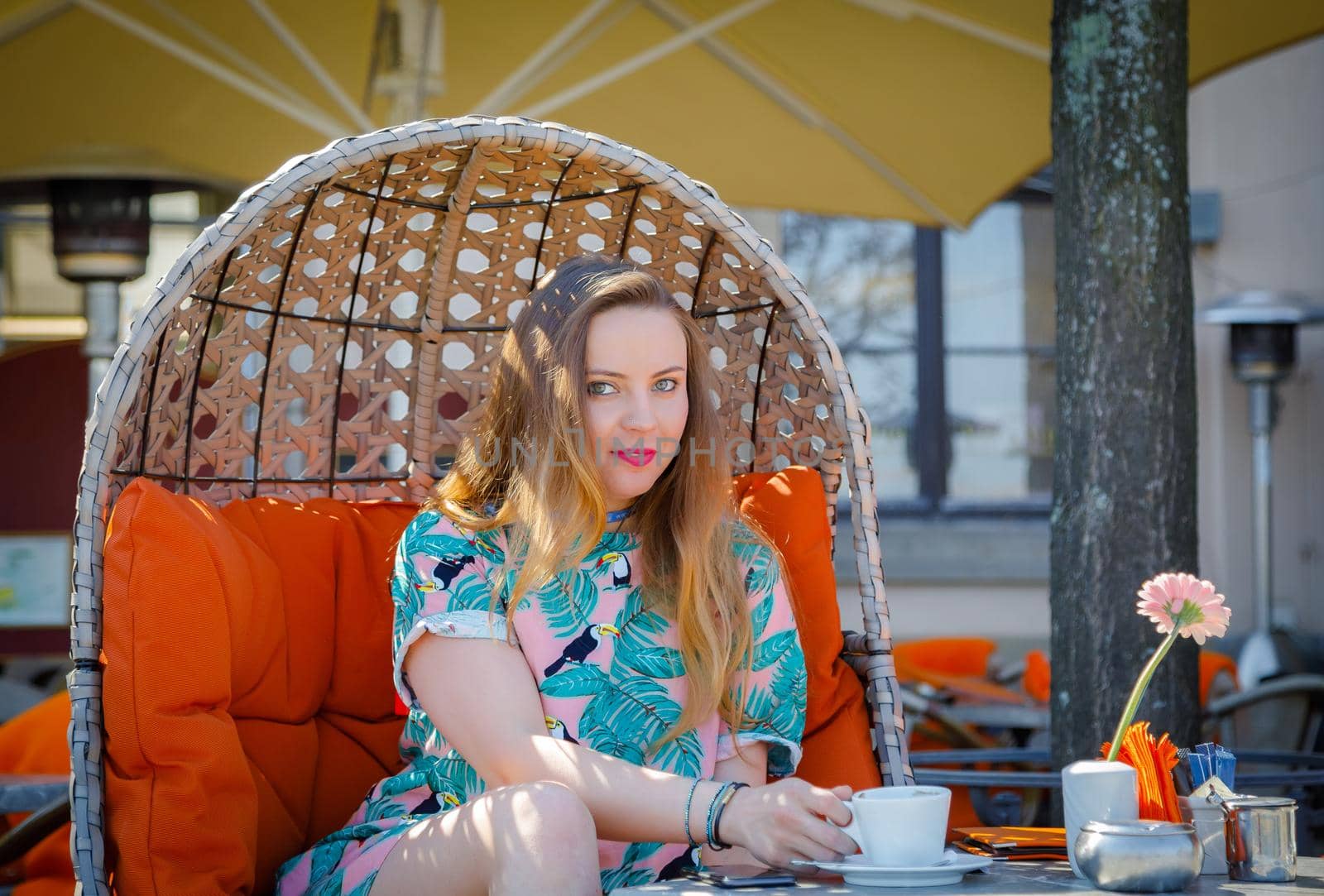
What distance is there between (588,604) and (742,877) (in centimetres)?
60

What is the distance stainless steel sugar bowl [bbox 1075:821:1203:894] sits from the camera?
4.66 ft

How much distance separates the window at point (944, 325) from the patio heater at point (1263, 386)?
0.99 metres

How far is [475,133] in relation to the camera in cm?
209

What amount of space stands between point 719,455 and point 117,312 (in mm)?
3553

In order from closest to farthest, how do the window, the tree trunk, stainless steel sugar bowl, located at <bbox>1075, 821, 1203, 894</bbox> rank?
stainless steel sugar bowl, located at <bbox>1075, 821, 1203, 894</bbox>
the tree trunk
the window

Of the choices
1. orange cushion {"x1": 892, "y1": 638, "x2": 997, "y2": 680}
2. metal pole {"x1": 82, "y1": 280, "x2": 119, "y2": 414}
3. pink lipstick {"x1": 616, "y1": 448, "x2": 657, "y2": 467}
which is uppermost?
metal pole {"x1": 82, "y1": 280, "x2": 119, "y2": 414}

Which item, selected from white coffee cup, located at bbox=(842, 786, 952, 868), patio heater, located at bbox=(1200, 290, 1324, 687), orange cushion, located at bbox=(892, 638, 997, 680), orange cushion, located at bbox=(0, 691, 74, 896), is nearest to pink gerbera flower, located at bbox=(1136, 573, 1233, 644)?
white coffee cup, located at bbox=(842, 786, 952, 868)

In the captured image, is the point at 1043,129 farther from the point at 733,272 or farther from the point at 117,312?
the point at 117,312

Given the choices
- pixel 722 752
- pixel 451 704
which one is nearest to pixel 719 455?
pixel 722 752

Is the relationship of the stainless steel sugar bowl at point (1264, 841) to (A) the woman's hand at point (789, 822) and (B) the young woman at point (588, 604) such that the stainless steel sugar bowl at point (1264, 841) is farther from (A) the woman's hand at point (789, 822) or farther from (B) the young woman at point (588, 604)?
(B) the young woman at point (588, 604)

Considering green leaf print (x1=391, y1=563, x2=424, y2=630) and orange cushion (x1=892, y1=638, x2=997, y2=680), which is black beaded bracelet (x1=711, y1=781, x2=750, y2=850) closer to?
green leaf print (x1=391, y1=563, x2=424, y2=630)

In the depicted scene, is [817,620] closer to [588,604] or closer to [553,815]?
[588,604]

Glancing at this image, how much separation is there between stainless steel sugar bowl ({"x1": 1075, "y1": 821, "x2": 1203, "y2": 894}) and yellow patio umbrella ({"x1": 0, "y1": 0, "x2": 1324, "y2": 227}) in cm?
316

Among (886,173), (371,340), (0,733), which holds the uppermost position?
(886,173)
